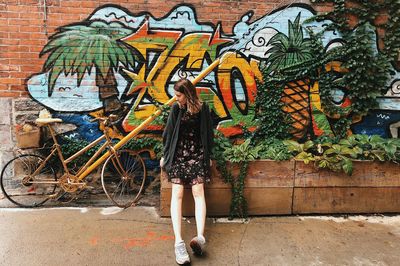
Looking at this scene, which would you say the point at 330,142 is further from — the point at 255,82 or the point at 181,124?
the point at 181,124

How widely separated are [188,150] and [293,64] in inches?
91.6

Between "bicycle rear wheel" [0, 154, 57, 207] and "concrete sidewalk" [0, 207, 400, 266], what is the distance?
24cm

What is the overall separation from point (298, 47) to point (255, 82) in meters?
0.80

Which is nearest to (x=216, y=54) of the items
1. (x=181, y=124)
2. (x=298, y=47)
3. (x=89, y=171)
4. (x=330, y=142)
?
(x=298, y=47)

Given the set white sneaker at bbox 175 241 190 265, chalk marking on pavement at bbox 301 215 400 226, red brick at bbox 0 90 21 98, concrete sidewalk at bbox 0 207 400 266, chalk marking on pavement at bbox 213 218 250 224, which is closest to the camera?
white sneaker at bbox 175 241 190 265

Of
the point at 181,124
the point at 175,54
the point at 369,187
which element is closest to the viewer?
the point at 181,124

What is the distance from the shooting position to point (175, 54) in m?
4.91

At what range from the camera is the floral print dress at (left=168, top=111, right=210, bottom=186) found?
12.2 feet

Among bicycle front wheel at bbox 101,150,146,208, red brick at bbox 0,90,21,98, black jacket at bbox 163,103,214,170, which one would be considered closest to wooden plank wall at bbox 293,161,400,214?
black jacket at bbox 163,103,214,170

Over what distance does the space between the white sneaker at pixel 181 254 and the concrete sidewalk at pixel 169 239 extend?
0.34ft

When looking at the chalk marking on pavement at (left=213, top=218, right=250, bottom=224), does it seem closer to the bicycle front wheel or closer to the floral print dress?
the floral print dress

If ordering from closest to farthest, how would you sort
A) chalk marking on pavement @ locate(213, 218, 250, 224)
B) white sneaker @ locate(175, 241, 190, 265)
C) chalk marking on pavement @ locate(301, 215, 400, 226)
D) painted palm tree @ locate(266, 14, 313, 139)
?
1. white sneaker @ locate(175, 241, 190, 265)
2. chalk marking on pavement @ locate(213, 218, 250, 224)
3. chalk marking on pavement @ locate(301, 215, 400, 226)
4. painted palm tree @ locate(266, 14, 313, 139)

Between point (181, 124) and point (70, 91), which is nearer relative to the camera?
point (181, 124)

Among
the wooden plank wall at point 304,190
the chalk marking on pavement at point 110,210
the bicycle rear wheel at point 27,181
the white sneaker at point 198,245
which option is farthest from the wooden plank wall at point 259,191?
the bicycle rear wheel at point 27,181
